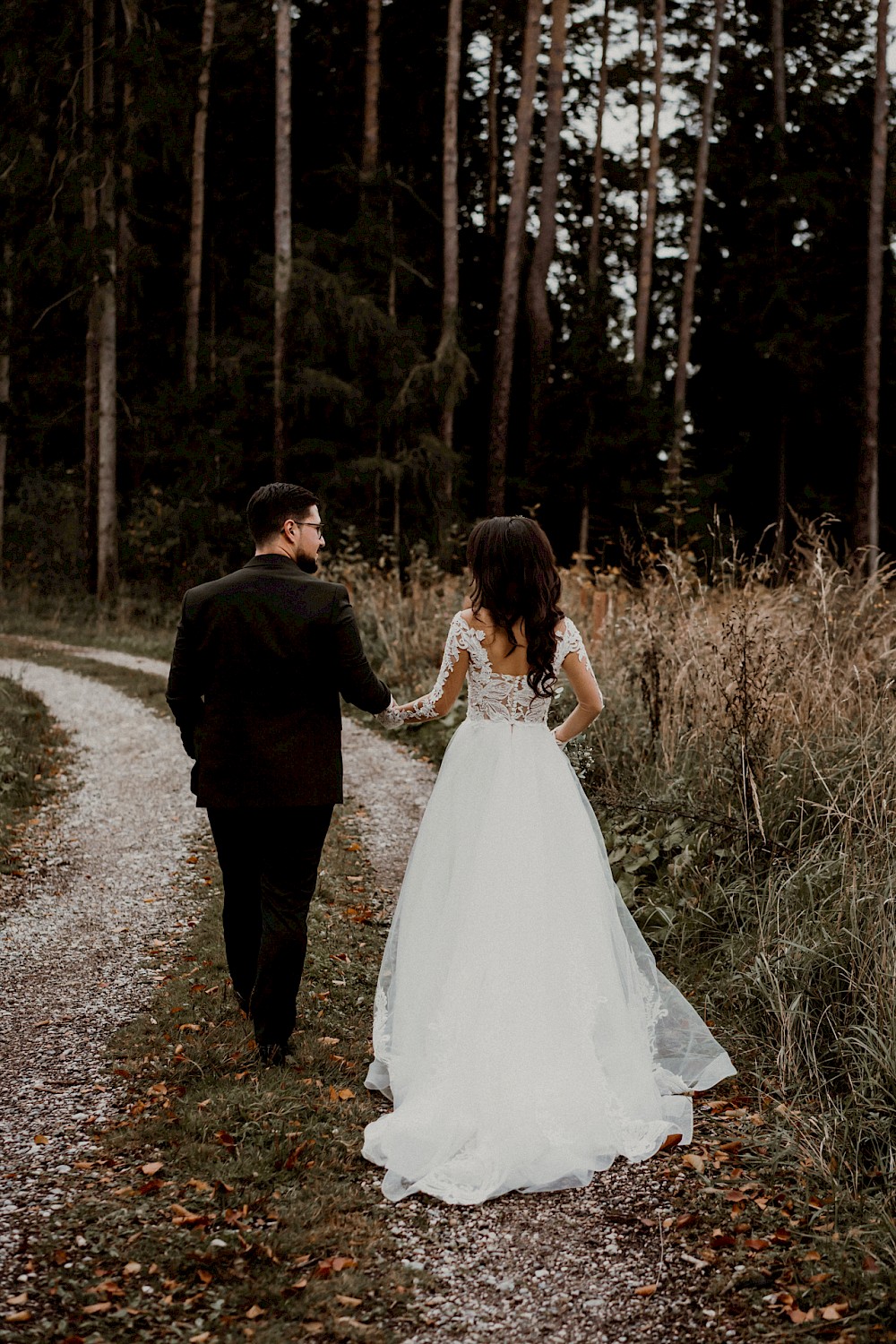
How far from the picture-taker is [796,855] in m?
5.22

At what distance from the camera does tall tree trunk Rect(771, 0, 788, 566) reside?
2391 cm

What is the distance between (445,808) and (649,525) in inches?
626

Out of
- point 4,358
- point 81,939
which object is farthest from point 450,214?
point 81,939

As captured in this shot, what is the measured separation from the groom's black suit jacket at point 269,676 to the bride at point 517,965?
47 centimetres

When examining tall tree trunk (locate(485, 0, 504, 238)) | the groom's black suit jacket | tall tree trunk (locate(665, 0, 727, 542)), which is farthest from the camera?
tall tree trunk (locate(485, 0, 504, 238))

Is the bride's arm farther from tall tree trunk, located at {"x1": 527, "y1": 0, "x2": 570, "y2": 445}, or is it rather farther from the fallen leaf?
tall tree trunk, located at {"x1": 527, "y1": 0, "x2": 570, "y2": 445}

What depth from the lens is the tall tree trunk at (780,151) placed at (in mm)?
23906

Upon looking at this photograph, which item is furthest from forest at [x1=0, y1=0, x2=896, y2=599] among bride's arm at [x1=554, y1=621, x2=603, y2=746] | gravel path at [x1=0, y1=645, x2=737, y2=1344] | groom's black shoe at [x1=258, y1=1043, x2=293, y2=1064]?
groom's black shoe at [x1=258, y1=1043, x2=293, y2=1064]

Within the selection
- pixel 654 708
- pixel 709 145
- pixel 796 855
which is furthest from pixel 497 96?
pixel 796 855

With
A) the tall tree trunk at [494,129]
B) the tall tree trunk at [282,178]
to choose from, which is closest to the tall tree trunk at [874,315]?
the tall tree trunk at [494,129]

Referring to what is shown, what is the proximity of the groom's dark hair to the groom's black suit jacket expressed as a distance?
11 centimetres

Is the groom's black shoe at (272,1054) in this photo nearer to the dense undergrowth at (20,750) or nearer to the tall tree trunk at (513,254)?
the dense undergrowth at (20,750)

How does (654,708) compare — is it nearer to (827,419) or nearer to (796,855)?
(796,855)

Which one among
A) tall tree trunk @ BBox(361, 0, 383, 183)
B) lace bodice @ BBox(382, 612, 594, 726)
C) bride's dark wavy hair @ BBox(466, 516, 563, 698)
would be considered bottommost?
lace bodice @ BBox(382, 612, 594, 726)
